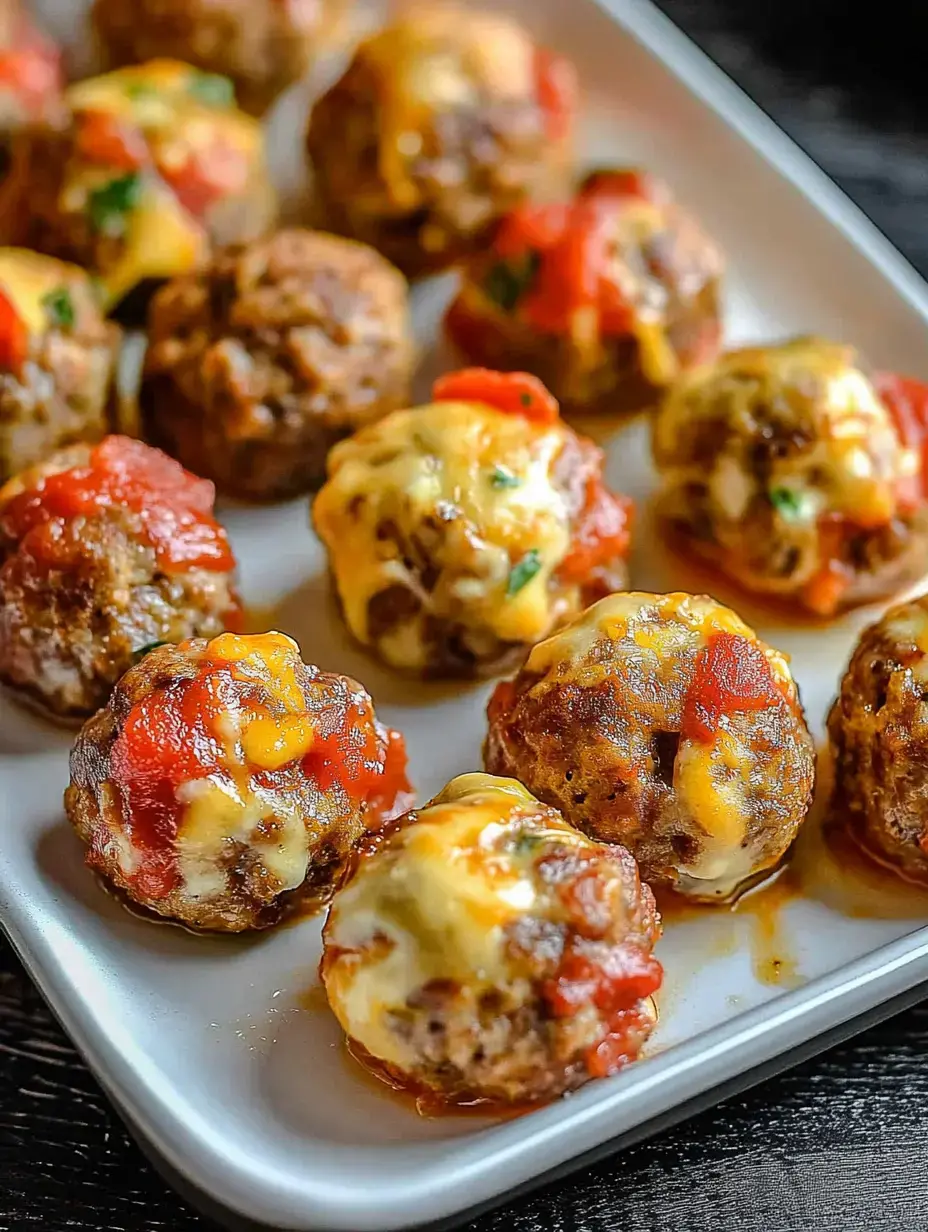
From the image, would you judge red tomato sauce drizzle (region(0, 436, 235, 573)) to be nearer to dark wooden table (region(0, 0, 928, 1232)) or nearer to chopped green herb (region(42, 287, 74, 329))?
chopped green herb (region(42, 287, 74, 329))

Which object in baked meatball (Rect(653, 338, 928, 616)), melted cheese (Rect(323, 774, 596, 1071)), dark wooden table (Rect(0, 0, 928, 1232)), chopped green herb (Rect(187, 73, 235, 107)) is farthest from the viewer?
chopped green herb (Rect(187, 73, 235, 107))

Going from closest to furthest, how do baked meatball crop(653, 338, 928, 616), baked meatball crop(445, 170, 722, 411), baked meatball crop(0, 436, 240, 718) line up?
baked meatball crop(0, 436, 240, 718)
baked meatball crop(653, 338, 928, 616)
baked meatball crop(445, 170, 722, 411)

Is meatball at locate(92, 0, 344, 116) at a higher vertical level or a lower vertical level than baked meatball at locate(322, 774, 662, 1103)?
higher

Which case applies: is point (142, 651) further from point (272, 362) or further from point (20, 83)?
point (20, 83)

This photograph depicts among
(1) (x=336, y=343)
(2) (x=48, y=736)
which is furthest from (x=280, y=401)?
(2) (x=48, y=736)

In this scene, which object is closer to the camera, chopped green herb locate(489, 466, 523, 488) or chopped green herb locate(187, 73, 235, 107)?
chopped green herb locate(489, 466, 523, 488)

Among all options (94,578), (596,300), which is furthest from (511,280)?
(94,578)

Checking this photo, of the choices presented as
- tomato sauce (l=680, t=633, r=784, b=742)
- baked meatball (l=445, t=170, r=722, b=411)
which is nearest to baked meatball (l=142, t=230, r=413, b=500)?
baked meatball (l=445, t=170, r=722, b=411)
